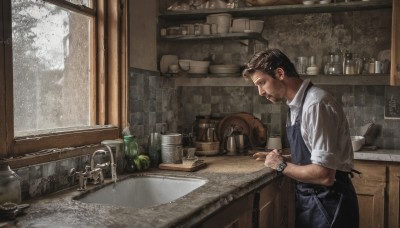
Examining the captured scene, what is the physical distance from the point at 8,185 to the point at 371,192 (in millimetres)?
2836

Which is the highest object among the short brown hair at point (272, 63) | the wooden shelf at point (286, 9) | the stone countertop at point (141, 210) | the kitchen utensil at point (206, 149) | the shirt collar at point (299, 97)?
the wooden shelf at point (286, 9)

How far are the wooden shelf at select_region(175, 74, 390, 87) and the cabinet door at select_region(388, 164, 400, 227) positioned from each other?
2.73 ft

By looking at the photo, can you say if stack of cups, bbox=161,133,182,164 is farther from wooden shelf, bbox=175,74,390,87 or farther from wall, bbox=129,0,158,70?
wooden shelf, bbox=175,74,390,87

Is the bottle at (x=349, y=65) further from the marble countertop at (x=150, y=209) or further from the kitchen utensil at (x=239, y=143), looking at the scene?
the marble countertop at (x=150, y=209)

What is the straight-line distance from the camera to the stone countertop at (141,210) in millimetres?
1669

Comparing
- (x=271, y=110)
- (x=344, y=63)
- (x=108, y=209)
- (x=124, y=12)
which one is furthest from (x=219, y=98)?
(x=108, y=209)

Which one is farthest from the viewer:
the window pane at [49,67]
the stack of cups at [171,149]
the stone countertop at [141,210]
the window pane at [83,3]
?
the stack of cups at [171,149]

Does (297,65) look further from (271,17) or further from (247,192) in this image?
(247,192)

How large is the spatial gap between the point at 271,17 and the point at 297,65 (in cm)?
57

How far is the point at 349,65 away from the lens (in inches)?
142

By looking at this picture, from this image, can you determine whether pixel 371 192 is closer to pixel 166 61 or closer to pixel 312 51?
pixel 312 51

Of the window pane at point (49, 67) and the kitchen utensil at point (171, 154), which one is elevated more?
the window pane at point (49, 67)

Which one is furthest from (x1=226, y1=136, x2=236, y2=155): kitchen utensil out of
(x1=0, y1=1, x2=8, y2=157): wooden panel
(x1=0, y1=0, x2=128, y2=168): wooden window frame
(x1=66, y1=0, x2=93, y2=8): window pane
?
(x1=0, y1=1, x2=8, y2=157): wooden panel

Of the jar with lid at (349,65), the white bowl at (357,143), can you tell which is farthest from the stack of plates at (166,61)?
the white bowl at (357,143)
